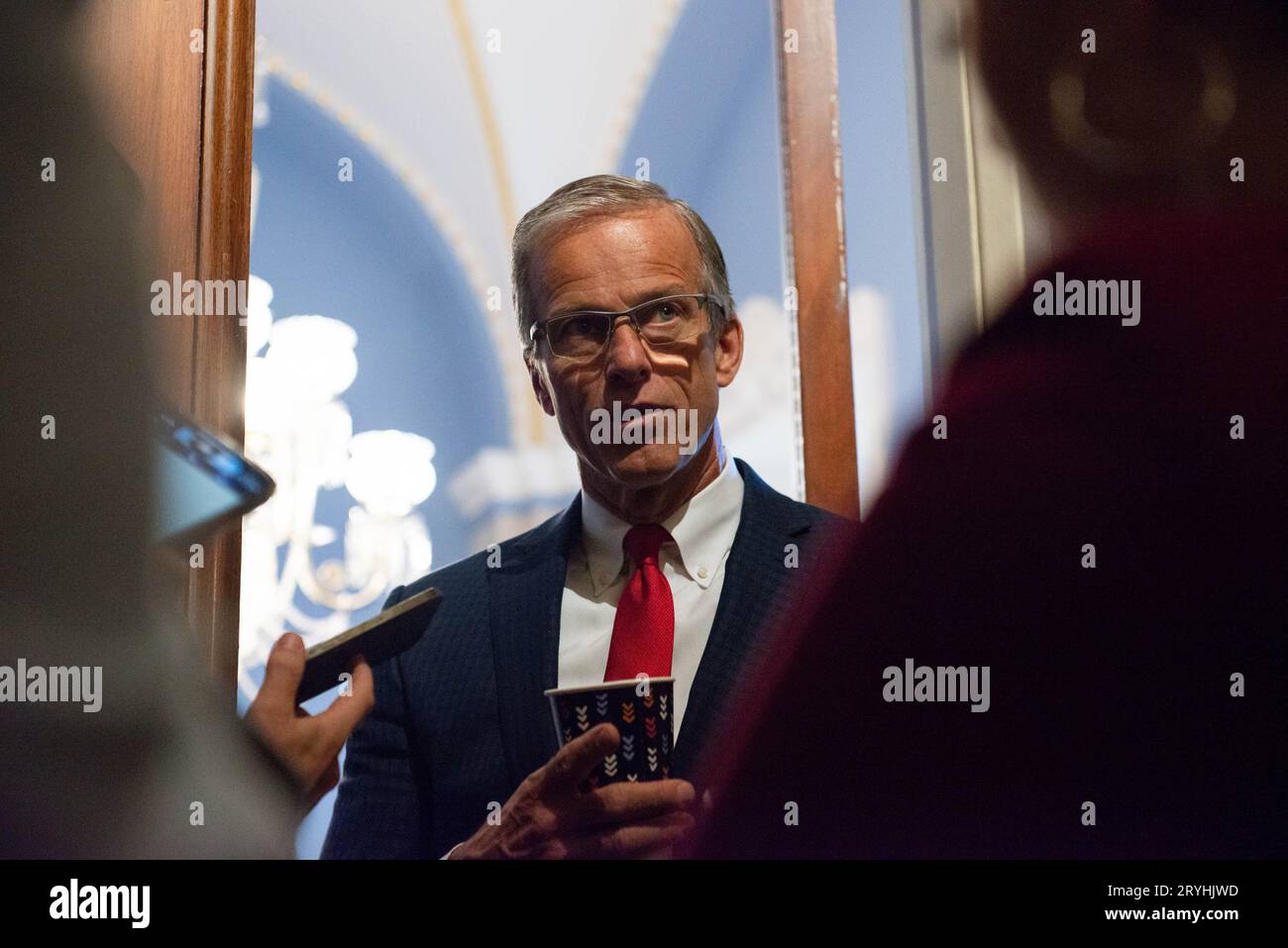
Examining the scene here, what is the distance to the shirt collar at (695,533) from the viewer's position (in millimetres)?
1795

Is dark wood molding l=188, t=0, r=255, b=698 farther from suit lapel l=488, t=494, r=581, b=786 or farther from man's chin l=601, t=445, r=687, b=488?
man's chin l=601, t=445, r=687, b=488

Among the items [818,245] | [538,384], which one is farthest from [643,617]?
[818,245]

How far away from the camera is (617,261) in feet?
5.71

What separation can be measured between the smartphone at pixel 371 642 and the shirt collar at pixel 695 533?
0.77 ft

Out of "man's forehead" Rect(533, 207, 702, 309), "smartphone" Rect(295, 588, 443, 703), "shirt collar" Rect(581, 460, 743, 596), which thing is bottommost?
"smartphone" Rect(295, 588, 443, 703)

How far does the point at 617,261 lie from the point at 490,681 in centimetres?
60

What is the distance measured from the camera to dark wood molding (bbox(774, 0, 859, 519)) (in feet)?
5.99

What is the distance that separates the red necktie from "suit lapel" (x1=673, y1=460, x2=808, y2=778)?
0.06 metres

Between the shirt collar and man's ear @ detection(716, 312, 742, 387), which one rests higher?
man's ear @ detection(716, 312, 742, 387)

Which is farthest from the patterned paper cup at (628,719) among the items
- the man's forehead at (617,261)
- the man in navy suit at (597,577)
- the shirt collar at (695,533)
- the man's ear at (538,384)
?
the man's forehead at (617,261)

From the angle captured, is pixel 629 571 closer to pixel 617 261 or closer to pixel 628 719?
pixel 628 719

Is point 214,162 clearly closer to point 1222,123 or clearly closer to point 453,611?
point 453,611

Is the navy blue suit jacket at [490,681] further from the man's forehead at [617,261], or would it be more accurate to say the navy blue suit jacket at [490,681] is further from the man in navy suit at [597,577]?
the man's forehead at [617,261]

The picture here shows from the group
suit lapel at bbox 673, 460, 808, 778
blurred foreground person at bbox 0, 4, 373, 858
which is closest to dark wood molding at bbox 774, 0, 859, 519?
suit lapel at bbox 673, 460, 808, 778
